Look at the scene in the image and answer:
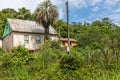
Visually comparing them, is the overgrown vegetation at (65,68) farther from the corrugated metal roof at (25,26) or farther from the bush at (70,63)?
the corrugated metal roof at (25,26)

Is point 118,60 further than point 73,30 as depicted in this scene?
No

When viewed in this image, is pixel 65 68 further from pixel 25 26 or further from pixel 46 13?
pixel 25 26

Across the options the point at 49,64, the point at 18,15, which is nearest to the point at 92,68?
the point at 49,64

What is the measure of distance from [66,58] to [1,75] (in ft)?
11.3

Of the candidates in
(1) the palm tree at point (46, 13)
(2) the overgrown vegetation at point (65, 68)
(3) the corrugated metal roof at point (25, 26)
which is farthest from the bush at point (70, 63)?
(3) the corrugated metal roof at point (25, 26)

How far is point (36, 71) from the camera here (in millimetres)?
A: 12781

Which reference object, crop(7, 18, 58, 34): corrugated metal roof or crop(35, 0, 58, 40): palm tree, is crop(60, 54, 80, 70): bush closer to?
crop(35, 0, 58, 40): palm tree

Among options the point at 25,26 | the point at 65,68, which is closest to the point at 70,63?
the point at 65,68

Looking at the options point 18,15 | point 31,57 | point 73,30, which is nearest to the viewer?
point 31,57

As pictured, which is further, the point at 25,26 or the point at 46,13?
the point at 25,26

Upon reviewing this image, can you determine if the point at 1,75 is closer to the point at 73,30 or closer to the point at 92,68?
the point at 92,68

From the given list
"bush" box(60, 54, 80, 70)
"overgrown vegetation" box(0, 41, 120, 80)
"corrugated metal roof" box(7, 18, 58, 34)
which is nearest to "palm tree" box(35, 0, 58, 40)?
"corrugated metal roof" box(7, 18, 58, 34)

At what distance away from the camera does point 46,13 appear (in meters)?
26.6

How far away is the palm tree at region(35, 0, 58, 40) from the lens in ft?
87.4
